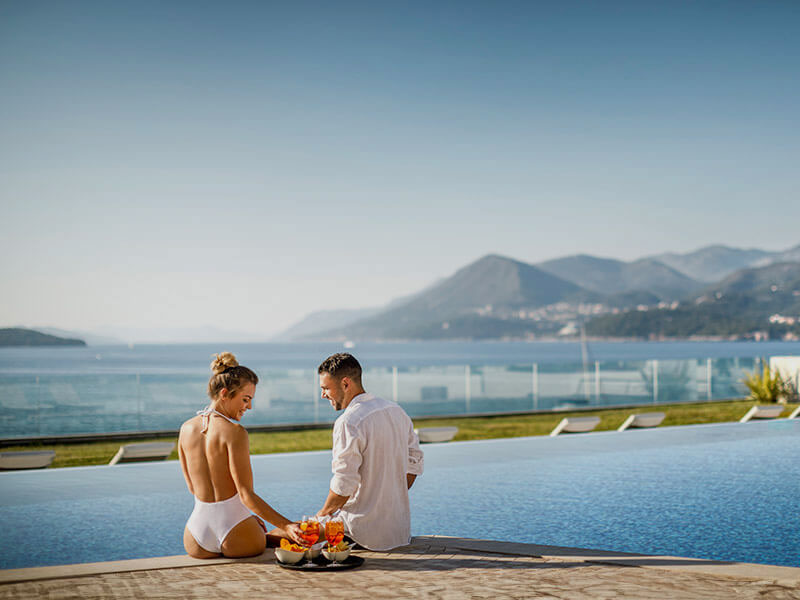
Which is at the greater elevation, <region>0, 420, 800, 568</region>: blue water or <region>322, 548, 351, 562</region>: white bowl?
<region>322, 548, 351, 562</region>: white bowl

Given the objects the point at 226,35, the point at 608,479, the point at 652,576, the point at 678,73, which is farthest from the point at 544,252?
the point at 652,576

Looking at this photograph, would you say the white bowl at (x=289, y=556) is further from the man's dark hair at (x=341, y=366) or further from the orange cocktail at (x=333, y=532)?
the man's dark hair at (x=341, y=366)

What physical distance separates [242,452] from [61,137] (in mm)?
51106

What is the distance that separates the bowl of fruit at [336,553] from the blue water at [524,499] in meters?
3.10

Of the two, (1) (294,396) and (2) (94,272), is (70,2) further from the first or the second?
(2) (94,272)

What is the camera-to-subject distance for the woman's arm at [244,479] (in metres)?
4.51

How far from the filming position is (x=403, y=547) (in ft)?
16.6

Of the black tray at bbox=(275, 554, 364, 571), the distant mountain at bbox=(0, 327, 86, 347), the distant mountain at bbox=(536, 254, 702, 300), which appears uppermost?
the distant mountain at bbox=(536, 254, 702, 300)

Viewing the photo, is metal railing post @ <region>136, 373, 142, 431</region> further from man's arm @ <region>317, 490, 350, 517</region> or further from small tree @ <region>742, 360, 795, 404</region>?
small tree @ <region>742, 360, 795, 404</region>

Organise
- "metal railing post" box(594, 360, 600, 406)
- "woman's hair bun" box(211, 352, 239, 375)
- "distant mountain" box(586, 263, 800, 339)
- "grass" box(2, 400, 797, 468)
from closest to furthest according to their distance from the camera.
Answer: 1. "woman's hair bun" box(211, 352, 239, 375)
2. "grass" box(2, 400, 797, 468)
3. "metal railing post" box(594, 360, 600, 406)
4. "distant mountain" box(586, 263, 800, 339)

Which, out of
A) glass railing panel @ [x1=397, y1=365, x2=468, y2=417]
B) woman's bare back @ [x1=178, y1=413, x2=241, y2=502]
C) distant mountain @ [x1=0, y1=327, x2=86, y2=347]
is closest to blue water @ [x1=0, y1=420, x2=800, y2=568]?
woman's bare back @ [x1=178, y1=413, x2=241, y2=502]

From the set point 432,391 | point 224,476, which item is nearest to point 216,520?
point 224,476

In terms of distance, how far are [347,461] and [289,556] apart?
0.60 metres

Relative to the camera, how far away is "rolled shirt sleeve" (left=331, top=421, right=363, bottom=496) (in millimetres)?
4586
